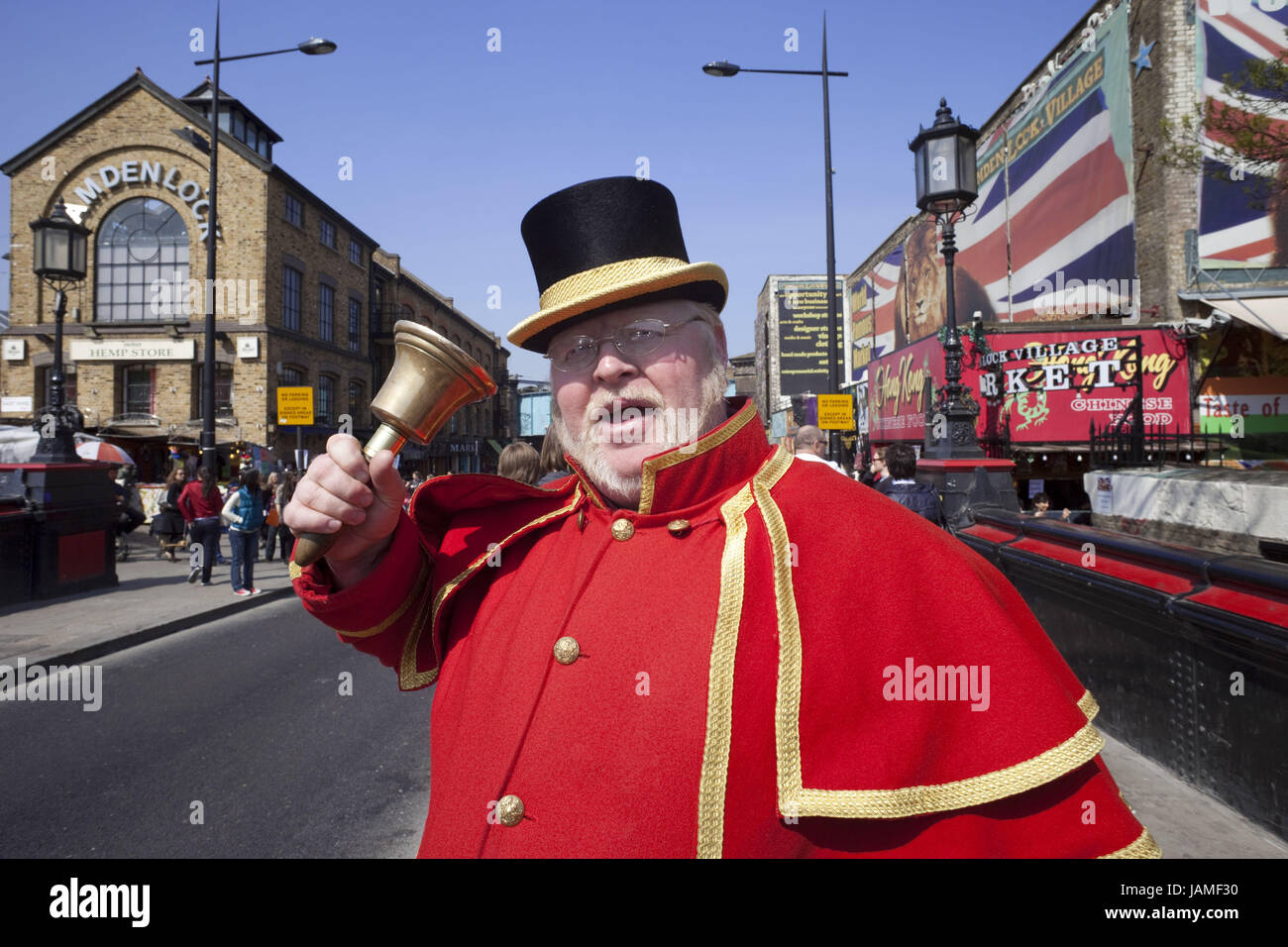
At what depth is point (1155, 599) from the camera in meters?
3.63

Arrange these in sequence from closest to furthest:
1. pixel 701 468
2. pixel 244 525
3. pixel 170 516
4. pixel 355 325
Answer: pixel 701 468, pixel 244 525, pixel 170 516, pixel 355 325

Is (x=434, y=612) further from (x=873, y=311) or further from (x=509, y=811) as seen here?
(x=873, y=311)

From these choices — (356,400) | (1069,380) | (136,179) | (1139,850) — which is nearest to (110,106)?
(136,179)

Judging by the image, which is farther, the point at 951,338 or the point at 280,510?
the point at 280,510

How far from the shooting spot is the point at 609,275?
5.75 feet

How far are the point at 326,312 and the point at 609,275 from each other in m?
31.1

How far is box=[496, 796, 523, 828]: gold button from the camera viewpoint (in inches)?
53.7

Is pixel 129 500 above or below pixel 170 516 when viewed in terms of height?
above

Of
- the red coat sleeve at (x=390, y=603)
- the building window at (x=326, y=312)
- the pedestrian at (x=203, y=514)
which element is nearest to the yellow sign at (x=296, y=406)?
the pedestrian at (x=203, y=514)

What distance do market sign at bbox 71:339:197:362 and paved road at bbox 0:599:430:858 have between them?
20.5 m

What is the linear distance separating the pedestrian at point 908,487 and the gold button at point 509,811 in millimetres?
5448

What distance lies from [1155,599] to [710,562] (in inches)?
124

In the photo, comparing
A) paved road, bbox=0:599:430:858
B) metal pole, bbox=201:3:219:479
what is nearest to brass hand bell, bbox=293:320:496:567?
paved road, bbox=0:599:430:858

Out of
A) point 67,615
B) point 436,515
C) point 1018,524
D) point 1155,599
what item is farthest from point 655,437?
point 67,615
